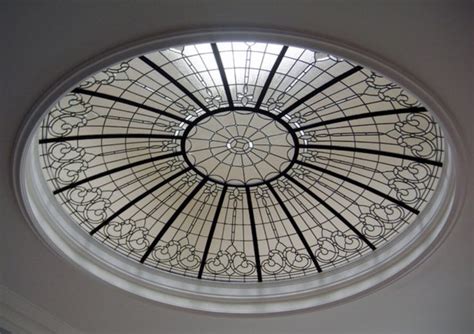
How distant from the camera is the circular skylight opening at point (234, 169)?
8797 millimetres

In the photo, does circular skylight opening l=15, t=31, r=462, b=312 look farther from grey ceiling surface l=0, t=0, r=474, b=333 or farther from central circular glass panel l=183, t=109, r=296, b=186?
grey ceiling surface l=0, t=0, r=474, b=333

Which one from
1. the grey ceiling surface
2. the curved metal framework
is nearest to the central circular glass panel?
the curved metal framework

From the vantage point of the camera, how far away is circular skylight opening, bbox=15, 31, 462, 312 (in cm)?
880

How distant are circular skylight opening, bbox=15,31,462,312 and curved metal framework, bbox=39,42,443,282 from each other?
0.09ft

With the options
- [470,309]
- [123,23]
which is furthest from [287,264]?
[123,23]

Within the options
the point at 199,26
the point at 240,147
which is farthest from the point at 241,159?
the point at 199,26

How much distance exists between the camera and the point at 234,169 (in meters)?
10.5

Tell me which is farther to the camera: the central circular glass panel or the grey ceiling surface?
the central circular glass panel

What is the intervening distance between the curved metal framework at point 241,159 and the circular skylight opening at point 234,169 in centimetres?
3

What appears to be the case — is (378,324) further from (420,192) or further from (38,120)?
(38,120)

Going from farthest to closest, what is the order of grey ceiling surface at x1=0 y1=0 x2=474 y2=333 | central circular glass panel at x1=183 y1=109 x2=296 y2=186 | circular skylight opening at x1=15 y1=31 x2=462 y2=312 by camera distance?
central circular glass panel at x1=183 y1=109 x2=296 y2=186 < circular skylight opening at x1=15 y1=31 x2=462 y2=312 < grey ceiling surface at x1=0 y1=0 x2=474 y2=333

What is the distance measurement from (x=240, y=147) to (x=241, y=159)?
0.94ft

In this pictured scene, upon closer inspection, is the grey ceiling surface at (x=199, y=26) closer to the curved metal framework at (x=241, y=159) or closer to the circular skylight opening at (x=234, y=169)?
the circular skylight opening at (x=234, y=169)

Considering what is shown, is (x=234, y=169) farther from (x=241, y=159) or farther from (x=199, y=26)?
(x=199, y=26)
